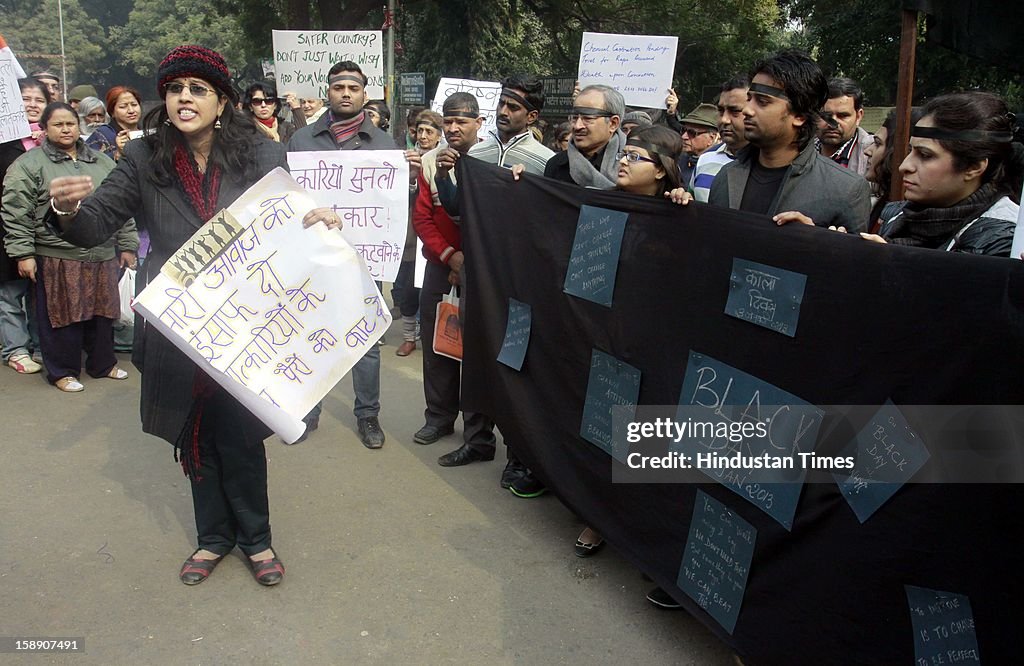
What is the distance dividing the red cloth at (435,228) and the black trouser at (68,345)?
277 cm

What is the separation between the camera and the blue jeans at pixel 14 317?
621cm

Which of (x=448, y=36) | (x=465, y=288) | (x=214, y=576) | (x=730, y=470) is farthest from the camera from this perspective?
(x=448, y=36)

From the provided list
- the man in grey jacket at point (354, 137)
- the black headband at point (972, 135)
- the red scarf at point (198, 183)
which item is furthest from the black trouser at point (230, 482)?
the black headband at point (972, 135)

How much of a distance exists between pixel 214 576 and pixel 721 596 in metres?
1.99

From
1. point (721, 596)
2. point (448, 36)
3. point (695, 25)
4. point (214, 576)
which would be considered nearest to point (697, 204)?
point (721, 596)

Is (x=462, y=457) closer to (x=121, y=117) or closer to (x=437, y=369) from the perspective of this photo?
(x=437, y=369)

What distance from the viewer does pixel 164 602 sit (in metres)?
3.19

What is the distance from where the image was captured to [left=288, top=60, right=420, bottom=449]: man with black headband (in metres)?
4.88

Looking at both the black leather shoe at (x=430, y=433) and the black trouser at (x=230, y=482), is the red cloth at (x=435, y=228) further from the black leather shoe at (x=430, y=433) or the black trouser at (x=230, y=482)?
the black trouser at (x=230, y=482)

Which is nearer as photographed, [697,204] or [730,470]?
[730,470]

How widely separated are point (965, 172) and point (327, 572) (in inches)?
107

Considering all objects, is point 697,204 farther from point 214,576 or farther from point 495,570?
point 214,576

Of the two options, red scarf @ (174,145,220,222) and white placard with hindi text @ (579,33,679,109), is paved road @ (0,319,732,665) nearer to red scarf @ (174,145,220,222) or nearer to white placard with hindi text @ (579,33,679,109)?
red scarf @ (174,145,220,222)

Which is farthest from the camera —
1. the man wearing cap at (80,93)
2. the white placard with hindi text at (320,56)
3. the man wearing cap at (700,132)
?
the man wearing cap at (80,93)
